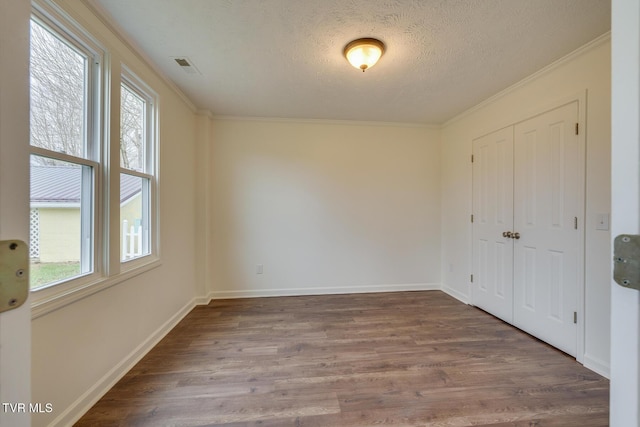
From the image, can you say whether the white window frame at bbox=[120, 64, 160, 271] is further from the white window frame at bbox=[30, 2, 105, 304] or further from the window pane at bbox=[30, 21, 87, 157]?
the window pane at bbox=[30, 21, 87, 157]

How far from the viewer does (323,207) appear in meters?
3.60

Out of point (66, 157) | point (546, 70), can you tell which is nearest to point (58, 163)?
point (66, 157)

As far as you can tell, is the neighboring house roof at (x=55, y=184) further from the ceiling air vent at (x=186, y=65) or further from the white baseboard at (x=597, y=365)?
the white baseboard at (x=597, y=365)

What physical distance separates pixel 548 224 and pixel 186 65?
11.5ft

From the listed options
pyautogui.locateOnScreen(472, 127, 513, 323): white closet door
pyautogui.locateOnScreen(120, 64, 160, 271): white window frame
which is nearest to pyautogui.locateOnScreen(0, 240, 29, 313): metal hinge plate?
pyautogui.locateOnScreen(120, 64, 160, 271): white window frame

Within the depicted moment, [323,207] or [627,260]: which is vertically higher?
[323,207]

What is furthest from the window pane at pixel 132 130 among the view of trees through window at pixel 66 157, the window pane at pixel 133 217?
the window pane at pixel 133 217

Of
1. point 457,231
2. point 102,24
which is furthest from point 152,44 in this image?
point 457,231

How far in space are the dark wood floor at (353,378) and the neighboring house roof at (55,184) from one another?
1292 mm

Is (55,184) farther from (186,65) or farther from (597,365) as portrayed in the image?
(597,365)

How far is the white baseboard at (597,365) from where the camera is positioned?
1.81 m

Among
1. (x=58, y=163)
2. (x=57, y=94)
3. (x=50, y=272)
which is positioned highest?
(x=57, y=94)

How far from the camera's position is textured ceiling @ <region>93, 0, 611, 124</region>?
162 cm

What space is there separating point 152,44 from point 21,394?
2.32 metres
